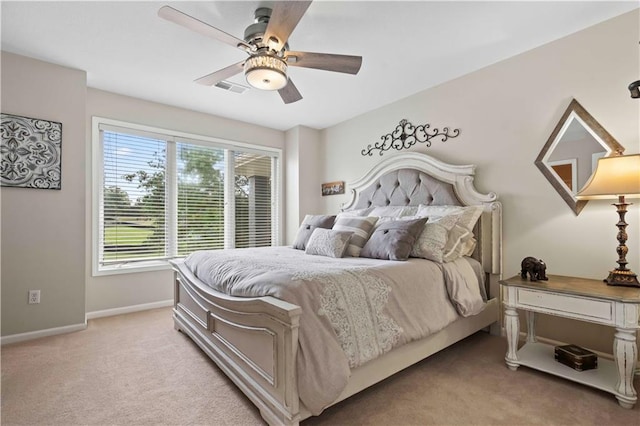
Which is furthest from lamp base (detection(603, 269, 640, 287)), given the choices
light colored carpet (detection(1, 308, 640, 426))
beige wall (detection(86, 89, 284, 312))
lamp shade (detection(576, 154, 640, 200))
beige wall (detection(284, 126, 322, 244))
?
beige wall (detection(86, 89, 284, 312))

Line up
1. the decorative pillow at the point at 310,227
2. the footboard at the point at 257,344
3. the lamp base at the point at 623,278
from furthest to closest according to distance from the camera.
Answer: the decorative pillow at the point at 310,227 → the lamp base at the point at 623,278 → the footboard at the point at 257,344

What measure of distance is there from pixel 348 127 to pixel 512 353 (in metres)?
3.30

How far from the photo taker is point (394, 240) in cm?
241

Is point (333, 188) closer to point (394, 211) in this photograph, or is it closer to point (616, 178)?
point (394, 211)

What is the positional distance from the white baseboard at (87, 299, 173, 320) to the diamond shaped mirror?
4179 mm

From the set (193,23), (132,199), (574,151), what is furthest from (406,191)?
(132,199)

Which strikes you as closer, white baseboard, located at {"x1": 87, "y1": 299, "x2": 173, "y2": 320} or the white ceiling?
the white ceiling

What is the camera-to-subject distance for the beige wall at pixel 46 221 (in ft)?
8.75

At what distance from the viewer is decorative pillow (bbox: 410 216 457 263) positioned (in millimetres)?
2357

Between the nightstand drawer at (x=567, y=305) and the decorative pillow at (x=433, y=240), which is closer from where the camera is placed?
the nightstand drawer at (x=567, y=305)

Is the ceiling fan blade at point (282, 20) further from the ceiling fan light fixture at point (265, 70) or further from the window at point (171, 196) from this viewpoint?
the window at point (171, 196)

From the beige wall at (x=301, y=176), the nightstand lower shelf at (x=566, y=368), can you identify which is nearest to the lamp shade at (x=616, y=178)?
the nightstand lower shelf at (x=566, y=368)

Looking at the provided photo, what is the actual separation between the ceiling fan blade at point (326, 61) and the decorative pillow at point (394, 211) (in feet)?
4.85

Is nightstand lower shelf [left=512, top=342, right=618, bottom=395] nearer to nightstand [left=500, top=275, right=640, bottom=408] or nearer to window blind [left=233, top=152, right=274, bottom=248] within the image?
nightstand [left=500, top=275, right=640, bottom=408]
